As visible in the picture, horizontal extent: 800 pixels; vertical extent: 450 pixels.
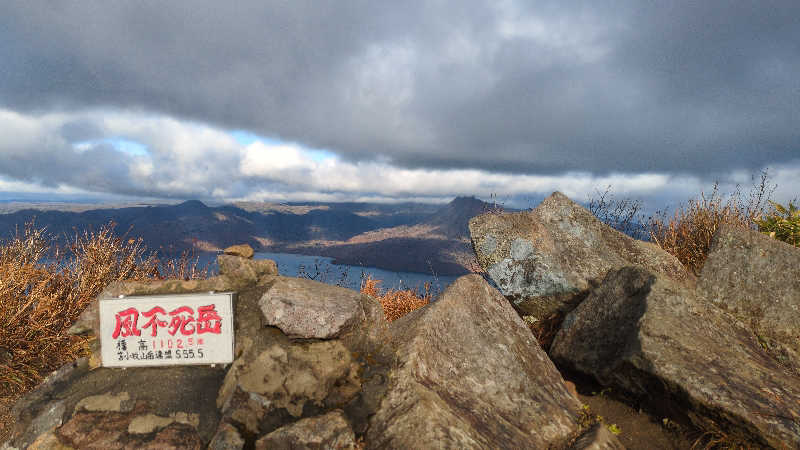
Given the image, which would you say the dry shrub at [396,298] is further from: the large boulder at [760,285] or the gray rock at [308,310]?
the large boulder at [760,285]

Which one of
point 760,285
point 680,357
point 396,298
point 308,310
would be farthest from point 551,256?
point 308,310

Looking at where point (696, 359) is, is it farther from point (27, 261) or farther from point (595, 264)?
point (27, 261)

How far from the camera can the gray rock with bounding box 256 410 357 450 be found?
3.62 m

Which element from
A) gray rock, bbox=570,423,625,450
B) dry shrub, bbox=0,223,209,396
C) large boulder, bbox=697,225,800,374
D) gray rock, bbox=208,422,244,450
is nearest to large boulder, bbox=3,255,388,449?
gray rock, bbox=208,422,244,450

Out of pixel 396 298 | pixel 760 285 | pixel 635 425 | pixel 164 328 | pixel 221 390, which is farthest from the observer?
pixel 396 298

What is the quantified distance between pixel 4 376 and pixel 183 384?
4047 mm

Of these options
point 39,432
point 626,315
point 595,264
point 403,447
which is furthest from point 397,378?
point 595,264

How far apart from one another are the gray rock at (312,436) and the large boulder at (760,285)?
21.6 ft

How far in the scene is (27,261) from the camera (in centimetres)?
840

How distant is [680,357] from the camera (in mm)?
4684

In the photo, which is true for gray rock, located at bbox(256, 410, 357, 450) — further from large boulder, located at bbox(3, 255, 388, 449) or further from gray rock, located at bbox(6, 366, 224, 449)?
gray rock, located at bbox(6, 366, 224, 449)

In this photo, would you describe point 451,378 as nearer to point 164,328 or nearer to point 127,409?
point 164,328

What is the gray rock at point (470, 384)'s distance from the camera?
3686 mm

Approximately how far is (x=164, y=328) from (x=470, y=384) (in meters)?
3.93
